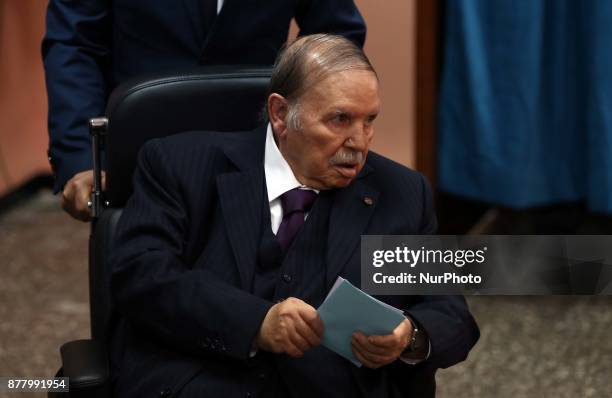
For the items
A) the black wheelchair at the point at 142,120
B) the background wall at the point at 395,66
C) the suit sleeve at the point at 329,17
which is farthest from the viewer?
the background wall at the point at 395,66

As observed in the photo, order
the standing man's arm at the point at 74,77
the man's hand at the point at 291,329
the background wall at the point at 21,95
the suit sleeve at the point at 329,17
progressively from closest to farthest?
1. the man's hand at the point at 291,329
2. the standing man's arm at the point at 74,77
3. the suit sleeve at the point at 329,17
4. the background wall at the point at 21,95

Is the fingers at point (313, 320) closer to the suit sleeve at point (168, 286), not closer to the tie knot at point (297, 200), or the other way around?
the suit sleeve at point (168, 286)

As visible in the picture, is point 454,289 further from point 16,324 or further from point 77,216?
point 16,324

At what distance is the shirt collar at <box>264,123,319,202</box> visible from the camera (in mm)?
2105

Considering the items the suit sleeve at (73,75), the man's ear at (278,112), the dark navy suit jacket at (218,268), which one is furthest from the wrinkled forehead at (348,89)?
the suit sleeve at (73,75)

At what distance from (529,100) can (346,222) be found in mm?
1904

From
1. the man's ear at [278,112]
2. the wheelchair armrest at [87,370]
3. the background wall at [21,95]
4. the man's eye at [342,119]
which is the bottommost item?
the background wall at [21,95]

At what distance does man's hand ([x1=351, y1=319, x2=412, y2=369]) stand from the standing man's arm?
83cm

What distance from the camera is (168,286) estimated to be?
1979 millimetres

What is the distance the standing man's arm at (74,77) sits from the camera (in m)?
2.45

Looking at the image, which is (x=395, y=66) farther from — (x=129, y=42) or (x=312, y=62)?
(x=312, y=62)

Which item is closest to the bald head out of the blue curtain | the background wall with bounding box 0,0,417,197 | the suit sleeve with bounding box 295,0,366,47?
the suit sleeve with bounding box 295,0,366,47

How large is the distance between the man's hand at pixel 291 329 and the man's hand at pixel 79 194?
0.58 m

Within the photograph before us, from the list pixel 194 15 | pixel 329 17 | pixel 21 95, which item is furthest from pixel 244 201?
pixel 21 95
